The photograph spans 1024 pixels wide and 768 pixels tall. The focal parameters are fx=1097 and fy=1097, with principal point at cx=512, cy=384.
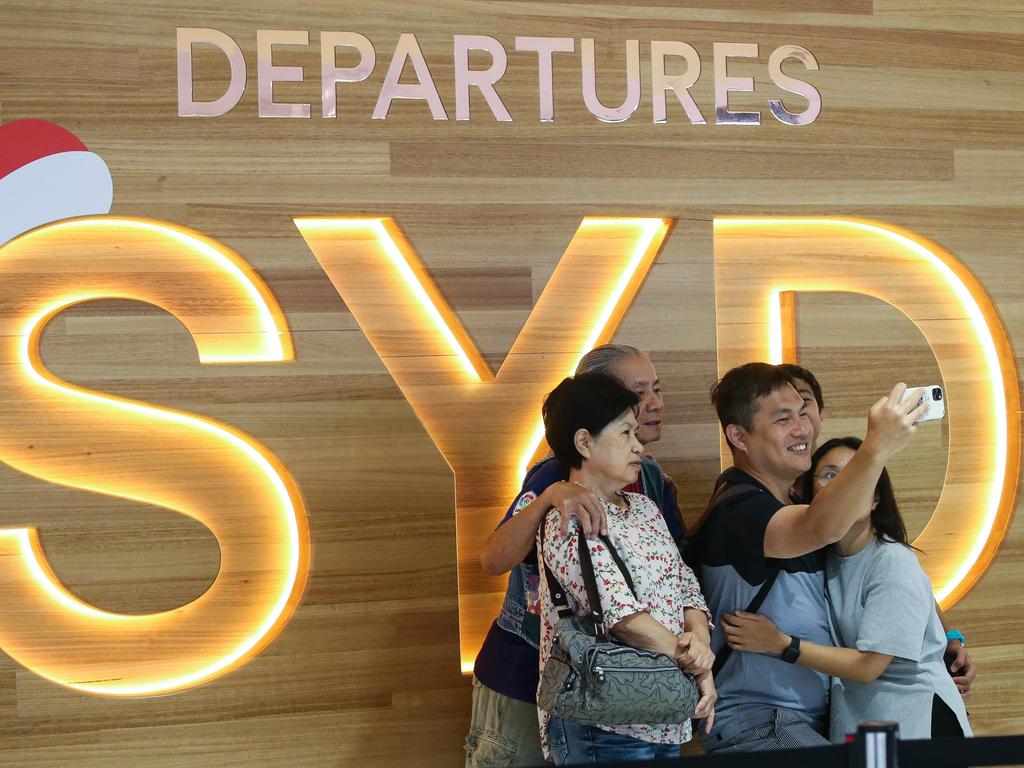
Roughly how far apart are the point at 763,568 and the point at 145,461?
65.1 inches

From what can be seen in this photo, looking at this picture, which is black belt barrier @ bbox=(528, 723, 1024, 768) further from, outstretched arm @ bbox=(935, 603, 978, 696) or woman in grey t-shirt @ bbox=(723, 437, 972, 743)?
outstretched arm @ bbox=(935, 603, 978, 696)

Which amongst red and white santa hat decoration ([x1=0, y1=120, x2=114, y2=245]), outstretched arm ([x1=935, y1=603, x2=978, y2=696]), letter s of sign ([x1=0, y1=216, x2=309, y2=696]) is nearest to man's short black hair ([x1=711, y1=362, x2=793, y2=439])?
outstretched arm ([x1=935, y1=603, x2=978, y2=696])

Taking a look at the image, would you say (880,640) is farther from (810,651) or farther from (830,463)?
(830,463)

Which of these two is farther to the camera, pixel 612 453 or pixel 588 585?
pixel 612 453

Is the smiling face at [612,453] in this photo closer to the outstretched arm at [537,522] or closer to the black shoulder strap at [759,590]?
the outstretched arm at [537,522]

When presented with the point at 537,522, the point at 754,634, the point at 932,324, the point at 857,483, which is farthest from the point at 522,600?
the point at 932,324

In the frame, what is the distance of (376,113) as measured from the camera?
3125 mm

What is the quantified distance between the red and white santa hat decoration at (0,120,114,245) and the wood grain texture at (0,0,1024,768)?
0.05 metres

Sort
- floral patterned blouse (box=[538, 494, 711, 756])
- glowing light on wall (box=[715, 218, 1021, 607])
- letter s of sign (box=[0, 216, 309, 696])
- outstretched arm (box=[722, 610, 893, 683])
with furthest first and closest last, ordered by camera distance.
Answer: glowing light on wall (box=[715, 218, 1021, 607]) < letter s of sign (box=[0, 216, 309, 696]) < outstretched arm (box=[722, 610, 893, 683]) < floral patterned blouse (box=[538, 494, 711, 756])

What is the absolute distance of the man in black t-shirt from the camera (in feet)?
7.74

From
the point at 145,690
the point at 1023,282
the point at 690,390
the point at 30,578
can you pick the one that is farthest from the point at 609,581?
the point at 1023,282

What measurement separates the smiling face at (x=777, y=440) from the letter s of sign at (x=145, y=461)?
4.10 feet

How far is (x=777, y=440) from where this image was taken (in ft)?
8.08

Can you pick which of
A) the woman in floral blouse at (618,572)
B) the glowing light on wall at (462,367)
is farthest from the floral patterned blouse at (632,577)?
the glowing light on wall at (462,367)
